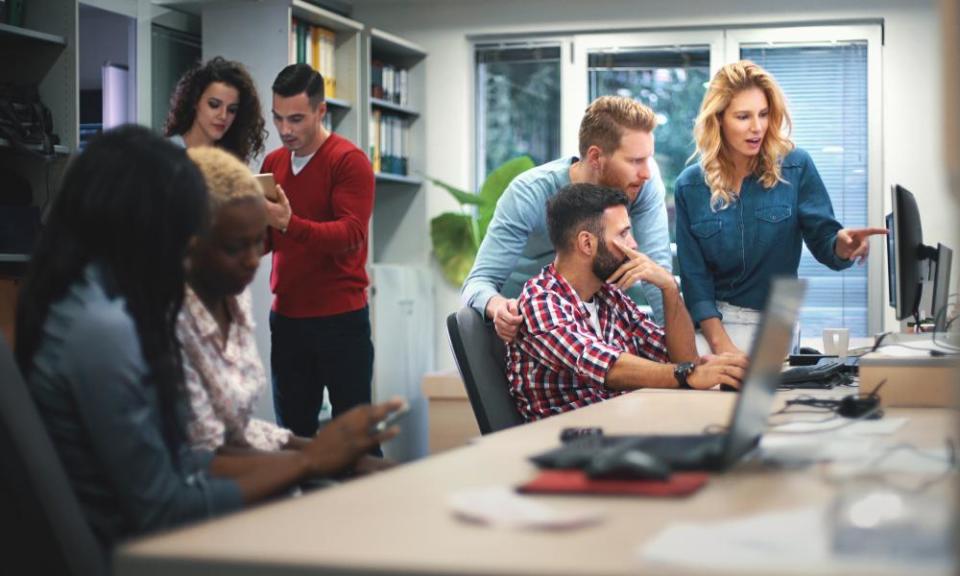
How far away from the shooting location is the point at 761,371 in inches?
58.7

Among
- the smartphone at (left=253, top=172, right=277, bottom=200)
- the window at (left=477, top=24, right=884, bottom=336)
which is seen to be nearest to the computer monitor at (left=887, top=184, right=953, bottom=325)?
the smartphone at (left=253, top=172, right=277, bottom=200)

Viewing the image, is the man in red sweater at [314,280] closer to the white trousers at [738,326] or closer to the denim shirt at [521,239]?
the denim shirt at [521,239]

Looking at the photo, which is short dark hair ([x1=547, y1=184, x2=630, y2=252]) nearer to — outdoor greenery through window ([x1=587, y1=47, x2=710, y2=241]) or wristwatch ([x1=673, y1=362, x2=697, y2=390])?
wristwatch ([x1=673, y1=362, x2=697, y2=390])

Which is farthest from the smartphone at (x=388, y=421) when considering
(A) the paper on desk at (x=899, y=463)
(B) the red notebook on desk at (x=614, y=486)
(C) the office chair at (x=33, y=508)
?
(A) the paper on desk at (x=899, y=463)

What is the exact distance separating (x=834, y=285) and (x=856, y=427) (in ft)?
14.5

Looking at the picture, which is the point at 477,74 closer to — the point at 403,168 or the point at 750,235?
the point at 403,168

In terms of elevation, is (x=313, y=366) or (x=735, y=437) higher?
(x=735, y=437)

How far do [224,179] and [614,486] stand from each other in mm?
814

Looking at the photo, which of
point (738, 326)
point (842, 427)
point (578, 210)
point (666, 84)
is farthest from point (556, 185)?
point (666, 84)

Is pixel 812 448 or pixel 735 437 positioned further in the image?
pixel 812 448

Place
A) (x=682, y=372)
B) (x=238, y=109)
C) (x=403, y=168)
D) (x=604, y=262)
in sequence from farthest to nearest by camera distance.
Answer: (x=403, y=168) → (x=238, y=109) → (x=604, y=262) → (x=682, y=372)

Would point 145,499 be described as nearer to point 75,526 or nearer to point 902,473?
point 75,526

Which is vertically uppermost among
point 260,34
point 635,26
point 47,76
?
point 635,26

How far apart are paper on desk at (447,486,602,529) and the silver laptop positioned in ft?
0.68
